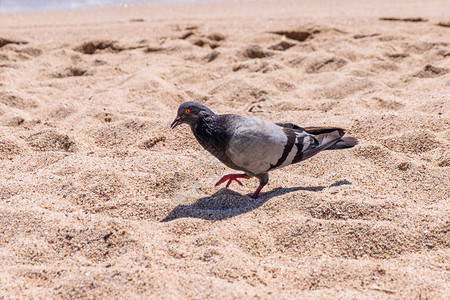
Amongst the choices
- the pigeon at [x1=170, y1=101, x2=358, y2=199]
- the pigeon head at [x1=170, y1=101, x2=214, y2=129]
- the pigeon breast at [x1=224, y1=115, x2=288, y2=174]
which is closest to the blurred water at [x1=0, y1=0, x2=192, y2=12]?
the pigeon head at [x1=170, y1=101, x2=214, y2=129]

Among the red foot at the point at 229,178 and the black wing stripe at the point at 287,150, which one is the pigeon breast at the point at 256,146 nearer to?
the black wing stripe at the point at 287,150

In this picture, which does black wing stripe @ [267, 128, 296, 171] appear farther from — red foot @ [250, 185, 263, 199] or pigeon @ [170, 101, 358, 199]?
red foot @ [250, 185, 263, 199]

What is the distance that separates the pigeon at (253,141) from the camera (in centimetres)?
331

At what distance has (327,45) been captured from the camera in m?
6.88

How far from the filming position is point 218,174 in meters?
3.85

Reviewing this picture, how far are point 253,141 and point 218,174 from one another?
647mm

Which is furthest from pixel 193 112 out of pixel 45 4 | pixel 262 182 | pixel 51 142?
pixel 45 4

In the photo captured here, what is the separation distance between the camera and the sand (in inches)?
94.8

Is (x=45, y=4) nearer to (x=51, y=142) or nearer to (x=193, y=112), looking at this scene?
(x=51, y=142)

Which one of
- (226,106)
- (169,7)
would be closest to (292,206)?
(226,106)

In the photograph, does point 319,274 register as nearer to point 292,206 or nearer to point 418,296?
point 418,296

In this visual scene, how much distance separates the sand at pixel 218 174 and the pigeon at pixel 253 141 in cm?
22

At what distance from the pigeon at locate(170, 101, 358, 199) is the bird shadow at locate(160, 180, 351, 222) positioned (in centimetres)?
10

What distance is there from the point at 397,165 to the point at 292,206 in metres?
1.03
